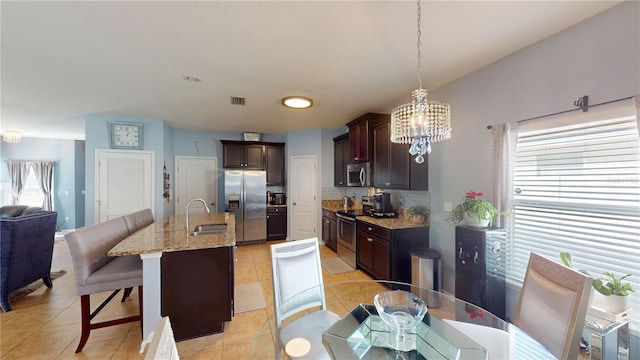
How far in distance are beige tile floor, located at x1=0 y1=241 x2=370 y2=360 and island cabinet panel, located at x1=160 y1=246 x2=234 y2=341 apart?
5.7 inches

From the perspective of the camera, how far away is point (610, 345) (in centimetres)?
155

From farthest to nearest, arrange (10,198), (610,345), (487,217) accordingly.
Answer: (10,198)
(487,217)
(610,345)

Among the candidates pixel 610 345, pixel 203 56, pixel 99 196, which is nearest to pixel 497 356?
pixel 610 345

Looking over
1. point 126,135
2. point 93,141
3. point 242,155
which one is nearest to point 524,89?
point 242,155

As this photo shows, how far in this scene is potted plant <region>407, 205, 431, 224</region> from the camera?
10.4 feet

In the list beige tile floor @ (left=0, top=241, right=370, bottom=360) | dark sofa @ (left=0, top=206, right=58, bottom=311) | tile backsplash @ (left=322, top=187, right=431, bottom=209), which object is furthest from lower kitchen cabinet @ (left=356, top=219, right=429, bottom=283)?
dark sofa @ (left=0, top=206, right=58, bottom=311)

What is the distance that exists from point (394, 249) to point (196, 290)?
226cm

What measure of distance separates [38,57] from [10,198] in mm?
6933

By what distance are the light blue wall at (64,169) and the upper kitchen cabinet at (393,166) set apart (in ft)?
27.2

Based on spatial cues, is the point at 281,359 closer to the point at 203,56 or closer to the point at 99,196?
the point at 203,56

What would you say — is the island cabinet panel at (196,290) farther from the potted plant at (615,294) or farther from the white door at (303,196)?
the white door at (303,196)

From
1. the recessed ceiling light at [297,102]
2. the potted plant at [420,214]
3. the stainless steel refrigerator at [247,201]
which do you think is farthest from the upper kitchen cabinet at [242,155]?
the potted plant at [420,214]

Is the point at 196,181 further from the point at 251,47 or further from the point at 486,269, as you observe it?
the point at 486,269

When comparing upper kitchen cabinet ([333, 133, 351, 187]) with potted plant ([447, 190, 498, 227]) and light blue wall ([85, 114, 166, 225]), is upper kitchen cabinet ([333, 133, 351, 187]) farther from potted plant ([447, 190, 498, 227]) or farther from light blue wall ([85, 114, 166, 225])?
light blue wall ([85, 114, 166, 225])
